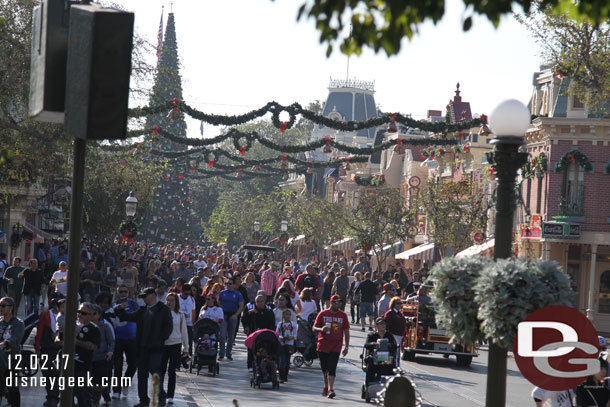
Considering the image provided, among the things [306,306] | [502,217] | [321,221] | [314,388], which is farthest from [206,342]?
[321,221]

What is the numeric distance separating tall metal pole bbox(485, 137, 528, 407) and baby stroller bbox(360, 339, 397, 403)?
8520 mm

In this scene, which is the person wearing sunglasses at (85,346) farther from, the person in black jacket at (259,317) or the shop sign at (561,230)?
the shop sign at (561,230)

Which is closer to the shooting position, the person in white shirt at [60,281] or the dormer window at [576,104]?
the person in white shirt at [60,281]

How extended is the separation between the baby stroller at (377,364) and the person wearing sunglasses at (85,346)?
5.12 metres

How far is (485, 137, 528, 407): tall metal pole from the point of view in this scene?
732cm

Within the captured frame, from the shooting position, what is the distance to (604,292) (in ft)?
128

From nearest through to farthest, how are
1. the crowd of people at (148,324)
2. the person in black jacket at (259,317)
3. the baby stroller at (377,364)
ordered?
the crowd of people at (148,324) < the baby stroller at (377,364) < the person in black jacket at (259,317)

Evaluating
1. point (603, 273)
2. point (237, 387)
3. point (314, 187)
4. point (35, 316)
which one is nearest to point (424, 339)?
point (237, 387)

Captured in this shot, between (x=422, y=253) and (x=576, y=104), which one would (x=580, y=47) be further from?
(x=422, y=253)

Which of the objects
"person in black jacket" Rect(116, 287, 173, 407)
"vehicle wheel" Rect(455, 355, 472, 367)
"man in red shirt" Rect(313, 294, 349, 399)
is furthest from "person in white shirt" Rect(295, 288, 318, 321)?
"person in black jacket" Rect(116, 287, 173, 407)

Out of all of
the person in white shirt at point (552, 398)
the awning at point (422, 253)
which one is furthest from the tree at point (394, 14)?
the awning at point (422, 253)

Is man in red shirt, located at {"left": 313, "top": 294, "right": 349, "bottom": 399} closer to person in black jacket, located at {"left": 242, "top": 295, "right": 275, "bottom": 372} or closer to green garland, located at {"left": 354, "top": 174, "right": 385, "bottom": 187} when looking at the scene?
person in black jacket, located at {"left": 242, "top": 295, "right": 275, "bottom": 372}

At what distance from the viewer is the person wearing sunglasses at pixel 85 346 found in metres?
12.6

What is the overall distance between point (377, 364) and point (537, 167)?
25766 millimetres
